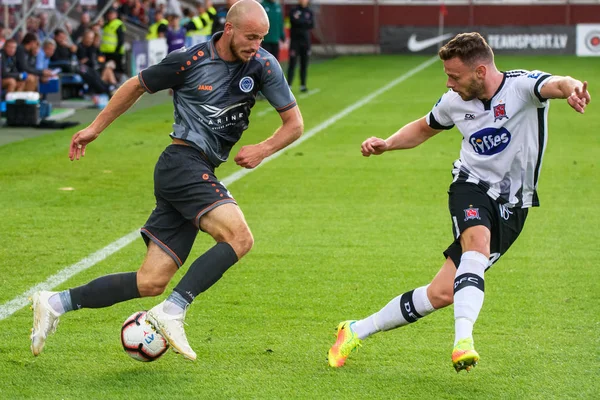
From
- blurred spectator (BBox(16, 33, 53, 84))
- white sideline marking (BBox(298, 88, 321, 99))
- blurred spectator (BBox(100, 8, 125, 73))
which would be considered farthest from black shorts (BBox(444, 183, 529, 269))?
blurred spectator (BBox(100, 8, 125, 73))

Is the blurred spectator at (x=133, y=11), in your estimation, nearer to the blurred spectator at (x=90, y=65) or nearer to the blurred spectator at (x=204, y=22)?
the blurred spectator at (x=204, y=22)

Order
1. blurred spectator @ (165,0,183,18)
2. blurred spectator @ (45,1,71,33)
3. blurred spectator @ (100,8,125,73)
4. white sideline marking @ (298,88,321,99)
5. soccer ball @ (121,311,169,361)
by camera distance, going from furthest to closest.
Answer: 1. blurred spectator @ (165,0,183,18)
2. blurred spectator @ (45,1,71,33)
3. blurred spectator @ (100,8,125,73)
4. white sideline marking @ (298,88,321,99)
5. soccer ball @ (121,311,169,361)

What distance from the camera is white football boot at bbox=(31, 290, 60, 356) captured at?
562 centimetres

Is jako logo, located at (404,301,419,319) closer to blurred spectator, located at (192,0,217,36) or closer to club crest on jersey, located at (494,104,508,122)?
club crest on jersey, located at (494,104,508,122)

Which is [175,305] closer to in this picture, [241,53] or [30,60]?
[241,53]

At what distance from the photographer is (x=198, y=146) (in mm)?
5828

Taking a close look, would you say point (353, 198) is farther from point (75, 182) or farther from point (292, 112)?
point (292, 112)

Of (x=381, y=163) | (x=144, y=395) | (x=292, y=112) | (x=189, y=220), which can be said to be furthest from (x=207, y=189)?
(x=381, y=163)

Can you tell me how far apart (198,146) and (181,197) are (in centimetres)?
31

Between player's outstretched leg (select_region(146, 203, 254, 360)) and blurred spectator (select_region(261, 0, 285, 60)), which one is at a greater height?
player's outstretched leg (select_region(146, 203, 254, 360))

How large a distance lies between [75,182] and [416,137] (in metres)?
7.12

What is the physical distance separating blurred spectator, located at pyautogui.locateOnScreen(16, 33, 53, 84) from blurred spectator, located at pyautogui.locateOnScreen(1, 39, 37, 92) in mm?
60

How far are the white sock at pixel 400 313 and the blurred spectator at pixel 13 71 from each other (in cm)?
1354

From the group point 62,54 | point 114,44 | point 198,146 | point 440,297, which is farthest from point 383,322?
point 114,44
